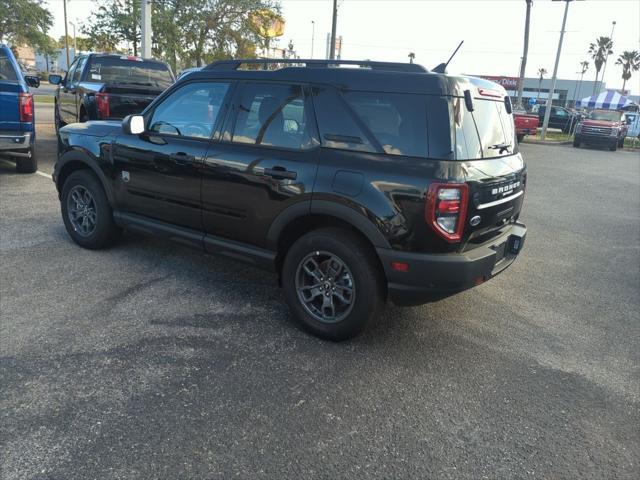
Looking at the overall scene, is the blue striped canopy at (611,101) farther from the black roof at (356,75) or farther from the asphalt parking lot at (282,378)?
the black roof at (356,75)

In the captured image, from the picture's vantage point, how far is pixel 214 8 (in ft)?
70.2

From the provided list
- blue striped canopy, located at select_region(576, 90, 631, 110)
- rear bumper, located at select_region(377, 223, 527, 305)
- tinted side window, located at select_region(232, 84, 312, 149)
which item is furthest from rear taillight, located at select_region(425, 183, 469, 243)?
blue striped canopy, located at select_region(576, 90, 631, 110)

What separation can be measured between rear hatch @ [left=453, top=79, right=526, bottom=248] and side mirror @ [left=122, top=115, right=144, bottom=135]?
2707 millimetres

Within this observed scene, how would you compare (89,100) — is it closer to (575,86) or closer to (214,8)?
(214,8)

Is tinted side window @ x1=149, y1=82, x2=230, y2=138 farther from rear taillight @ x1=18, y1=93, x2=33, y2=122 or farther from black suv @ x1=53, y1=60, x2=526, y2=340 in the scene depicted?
rear taillight @ x1=18, y1=93, x2=33, y2=122

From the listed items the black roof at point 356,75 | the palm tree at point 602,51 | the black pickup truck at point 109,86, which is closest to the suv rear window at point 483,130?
the black roof at point 356,75

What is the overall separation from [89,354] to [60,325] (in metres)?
0.52

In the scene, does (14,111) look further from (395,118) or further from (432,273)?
(432,273)

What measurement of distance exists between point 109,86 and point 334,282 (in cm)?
758

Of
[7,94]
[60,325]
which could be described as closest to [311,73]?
[60,325]

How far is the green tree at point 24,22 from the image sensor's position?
30130 millimetres

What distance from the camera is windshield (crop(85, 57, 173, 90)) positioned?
10.3 meters

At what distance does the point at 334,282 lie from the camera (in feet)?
11.8

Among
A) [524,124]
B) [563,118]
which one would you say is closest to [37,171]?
[524,124]
